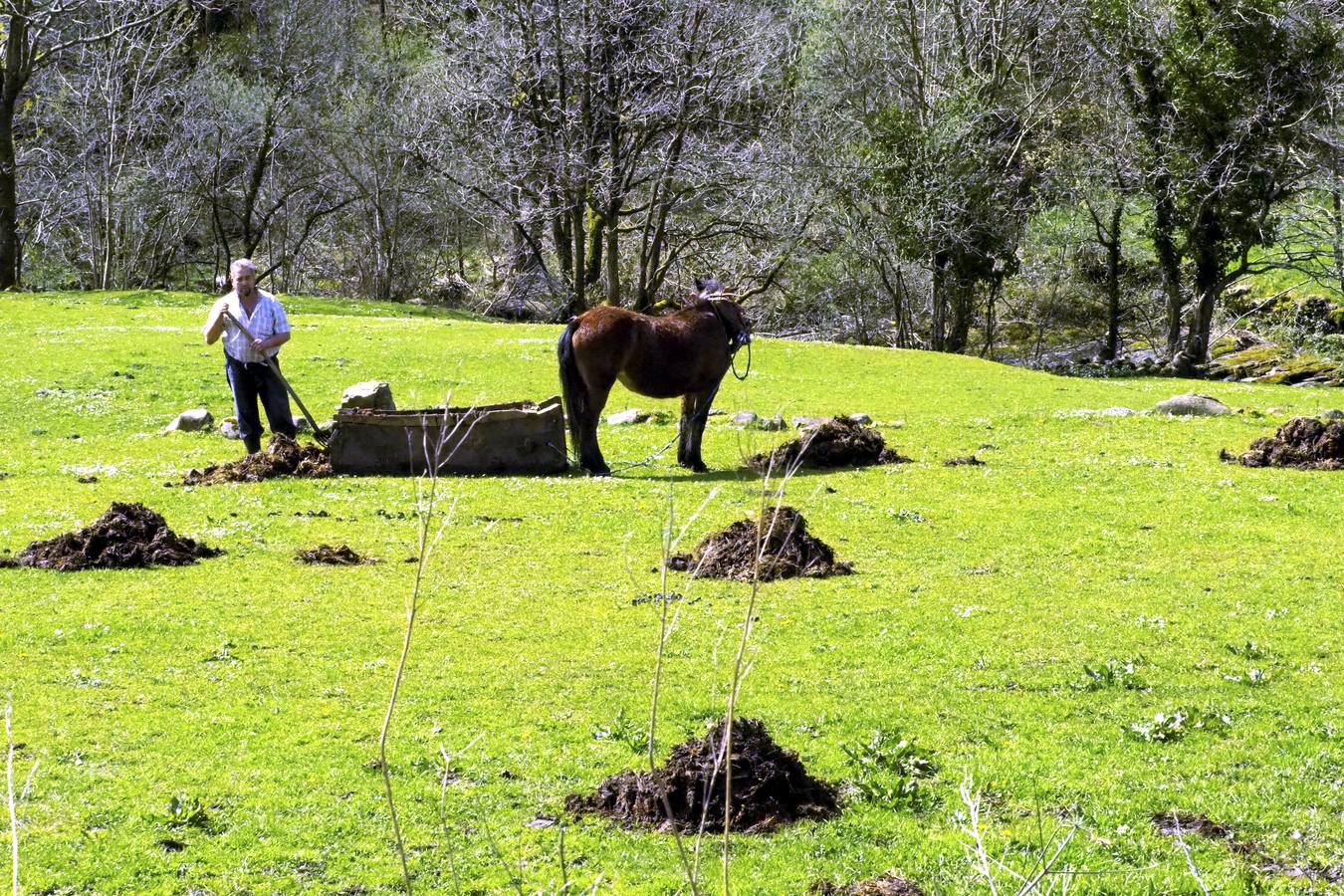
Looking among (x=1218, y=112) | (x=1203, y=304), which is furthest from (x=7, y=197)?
(x=1203, y=304)

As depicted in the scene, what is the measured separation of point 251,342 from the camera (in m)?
20.5

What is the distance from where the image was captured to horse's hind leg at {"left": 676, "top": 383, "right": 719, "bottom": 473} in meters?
21.9

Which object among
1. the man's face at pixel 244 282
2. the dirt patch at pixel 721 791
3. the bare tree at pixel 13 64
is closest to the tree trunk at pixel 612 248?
the bare tree at pixel 13 64

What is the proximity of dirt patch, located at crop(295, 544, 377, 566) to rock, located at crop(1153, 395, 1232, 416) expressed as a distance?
18.4 m

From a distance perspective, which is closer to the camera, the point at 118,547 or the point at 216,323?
the point at 118,547

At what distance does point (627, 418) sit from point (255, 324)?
29.6 feet

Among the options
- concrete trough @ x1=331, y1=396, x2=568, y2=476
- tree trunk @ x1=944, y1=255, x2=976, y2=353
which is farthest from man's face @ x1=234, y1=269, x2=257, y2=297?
tree trunk @ x1=944, y1=255, x2=976, y2=353

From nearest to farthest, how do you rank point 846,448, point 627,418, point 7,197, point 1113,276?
1. point 846,448
2. point 627,418
3. point 7,197
4. point 1113,276

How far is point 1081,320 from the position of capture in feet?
213

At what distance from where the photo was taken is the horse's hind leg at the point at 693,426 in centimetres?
2194

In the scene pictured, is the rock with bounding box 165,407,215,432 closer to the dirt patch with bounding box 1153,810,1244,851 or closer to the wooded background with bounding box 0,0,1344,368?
the dirt patch with bounding box 1153,810,1244,851

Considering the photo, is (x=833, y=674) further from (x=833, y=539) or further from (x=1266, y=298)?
(x=1266, y=298)

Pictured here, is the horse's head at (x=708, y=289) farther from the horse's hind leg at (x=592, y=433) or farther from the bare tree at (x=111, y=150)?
the bare tree at (x=111, y=150)

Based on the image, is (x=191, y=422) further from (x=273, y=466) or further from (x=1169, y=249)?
(x=1169, y=249)
